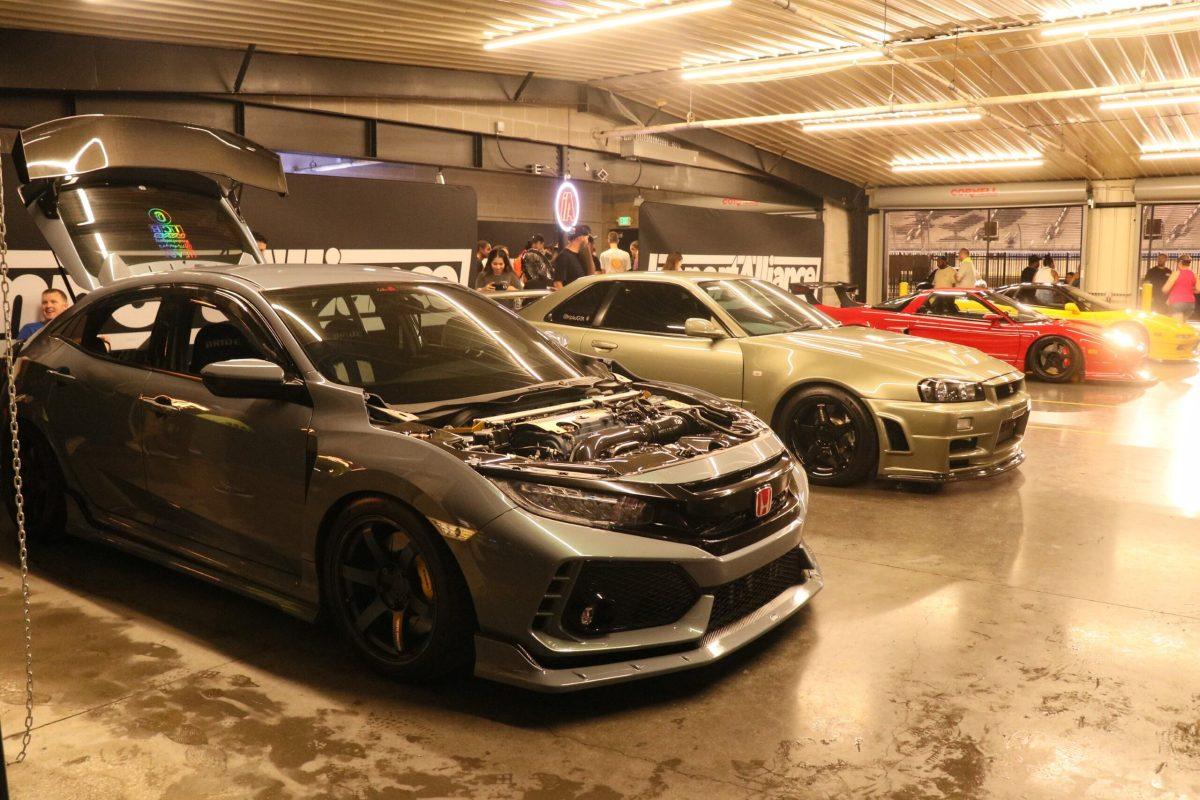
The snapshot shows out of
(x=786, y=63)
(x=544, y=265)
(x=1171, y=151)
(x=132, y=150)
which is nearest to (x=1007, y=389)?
(x=132, y=150)

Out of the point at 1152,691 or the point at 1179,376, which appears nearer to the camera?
the point at 1152,691

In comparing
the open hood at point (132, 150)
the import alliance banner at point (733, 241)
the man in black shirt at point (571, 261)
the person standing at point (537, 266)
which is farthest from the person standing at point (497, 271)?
the open hood at point (132, 150)

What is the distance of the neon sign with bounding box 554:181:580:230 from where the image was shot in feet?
55.8

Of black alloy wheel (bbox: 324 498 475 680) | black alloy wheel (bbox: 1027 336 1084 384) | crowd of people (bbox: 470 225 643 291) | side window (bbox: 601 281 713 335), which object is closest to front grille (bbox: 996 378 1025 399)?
side window (bbox: 601 281 713 335)

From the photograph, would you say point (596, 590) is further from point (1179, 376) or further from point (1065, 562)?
point (1179, 376)

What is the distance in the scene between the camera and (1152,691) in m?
3.38

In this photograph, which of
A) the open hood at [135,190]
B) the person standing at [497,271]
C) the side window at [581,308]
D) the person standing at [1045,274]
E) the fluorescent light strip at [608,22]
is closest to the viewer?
the open hood at [135,190]

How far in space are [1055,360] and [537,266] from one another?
20.2 feet

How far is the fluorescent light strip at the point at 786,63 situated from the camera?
13180 millimetres

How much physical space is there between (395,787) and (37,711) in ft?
4.22

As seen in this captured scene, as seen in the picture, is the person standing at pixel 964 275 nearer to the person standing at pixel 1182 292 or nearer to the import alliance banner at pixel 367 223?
the person standing at pixel 1182 292

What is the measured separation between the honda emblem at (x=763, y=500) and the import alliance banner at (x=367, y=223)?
23.5 ft

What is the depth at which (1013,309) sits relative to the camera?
490 inches

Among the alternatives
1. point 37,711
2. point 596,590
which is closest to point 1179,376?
point 596,590
